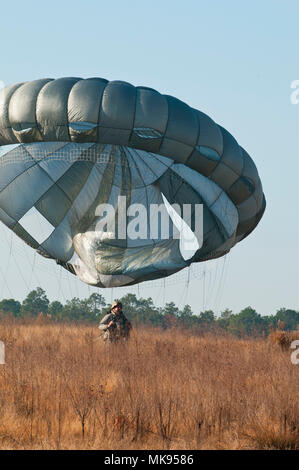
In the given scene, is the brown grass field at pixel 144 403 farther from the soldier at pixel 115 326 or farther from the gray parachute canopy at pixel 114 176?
the gray parachute canopy at pixel 114 176

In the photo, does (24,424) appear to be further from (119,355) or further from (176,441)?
(119,355)

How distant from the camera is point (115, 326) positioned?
13.6 metres

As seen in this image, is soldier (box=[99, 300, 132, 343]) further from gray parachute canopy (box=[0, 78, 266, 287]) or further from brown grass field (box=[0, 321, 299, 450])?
brown grass field (box=[0, 321, 299, 450])

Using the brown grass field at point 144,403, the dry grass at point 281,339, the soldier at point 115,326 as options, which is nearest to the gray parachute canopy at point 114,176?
the soldier at point 115,326

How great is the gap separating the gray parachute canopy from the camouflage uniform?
4.86ft

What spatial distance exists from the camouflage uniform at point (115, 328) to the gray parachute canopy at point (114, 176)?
1482mm

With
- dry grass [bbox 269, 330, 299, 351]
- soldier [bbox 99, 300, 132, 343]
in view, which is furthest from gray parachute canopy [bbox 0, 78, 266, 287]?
dry grass [bbox 269, 330, 299, 351]

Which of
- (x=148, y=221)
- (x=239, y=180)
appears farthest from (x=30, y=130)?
(x=239, y=180)

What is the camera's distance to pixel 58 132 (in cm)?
1327

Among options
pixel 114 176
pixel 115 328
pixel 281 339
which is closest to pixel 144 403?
pixel 115 328

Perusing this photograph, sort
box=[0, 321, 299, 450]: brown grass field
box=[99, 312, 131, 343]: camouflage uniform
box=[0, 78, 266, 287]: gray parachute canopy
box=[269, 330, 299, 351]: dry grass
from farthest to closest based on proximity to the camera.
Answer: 1. box=[269, 330, 299, 351]: dry grass
2. box=[99, 312, 131, 343]: camouflage uniform
3. box=[0, 78, 266, 287]: gray parachute canopy
4. box=[0, 321, 299, 450]: brown grass field

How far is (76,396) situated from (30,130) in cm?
703

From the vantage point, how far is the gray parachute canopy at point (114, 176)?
13.1m

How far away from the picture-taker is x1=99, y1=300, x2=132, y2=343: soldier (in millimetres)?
13320
